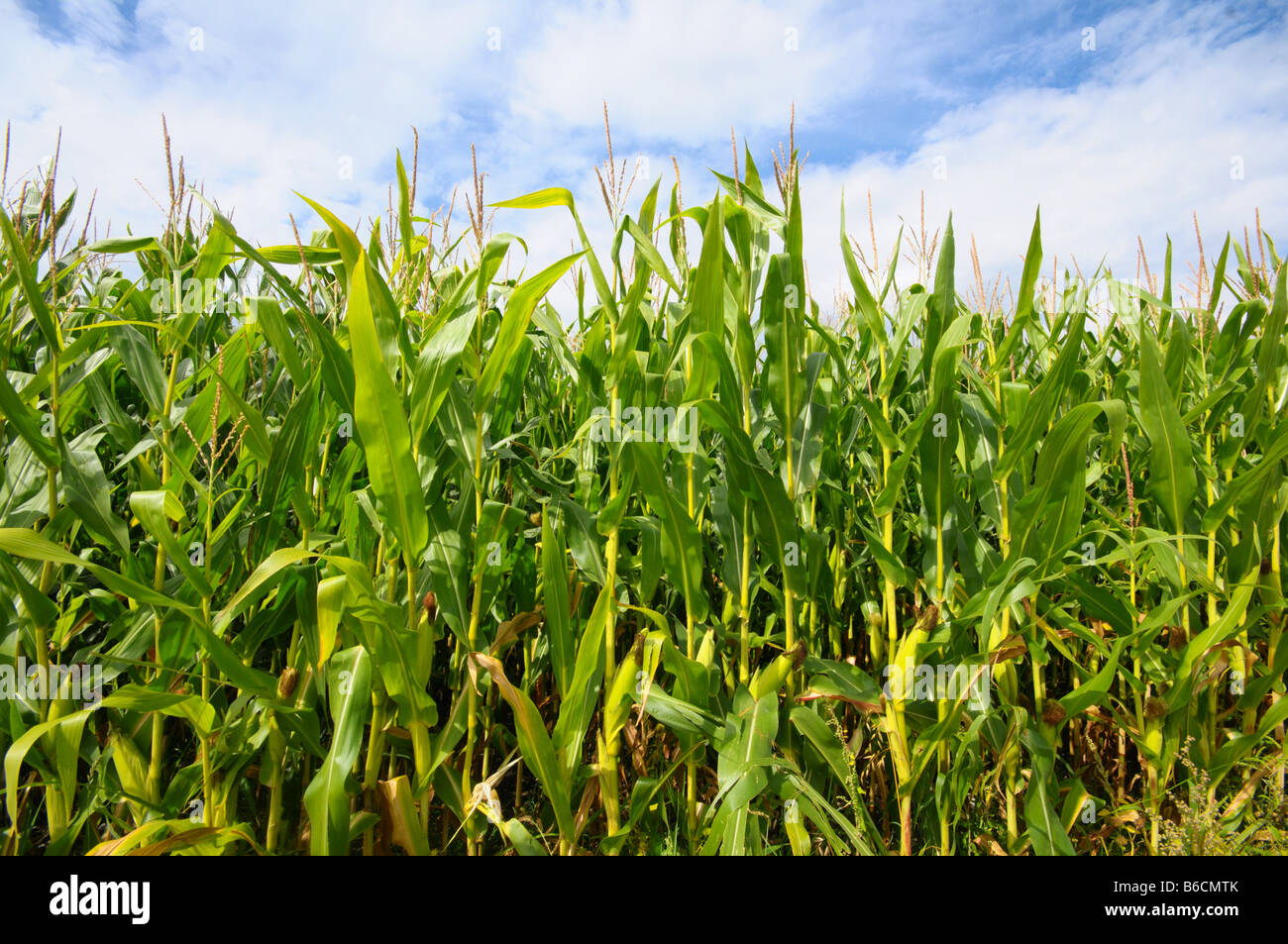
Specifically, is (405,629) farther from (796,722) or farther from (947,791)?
(947,791)

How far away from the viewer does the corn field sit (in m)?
1.41

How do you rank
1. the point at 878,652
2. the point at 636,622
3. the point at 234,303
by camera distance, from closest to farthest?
the point at 878,652
the point at 636,622
the point at 234,303

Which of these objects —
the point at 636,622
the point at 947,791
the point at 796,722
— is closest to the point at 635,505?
the point at 636,622

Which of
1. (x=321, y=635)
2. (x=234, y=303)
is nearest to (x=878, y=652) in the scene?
(x=321, y=635)

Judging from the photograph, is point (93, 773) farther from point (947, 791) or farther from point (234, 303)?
point (947, 791)

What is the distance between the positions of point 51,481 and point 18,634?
14.5 inches

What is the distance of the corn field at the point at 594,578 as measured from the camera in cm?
141

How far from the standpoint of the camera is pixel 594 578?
66.3 inches

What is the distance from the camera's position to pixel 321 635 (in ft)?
4.50

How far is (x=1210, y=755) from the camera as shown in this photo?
5.93ft

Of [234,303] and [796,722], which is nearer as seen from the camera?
[796,722]

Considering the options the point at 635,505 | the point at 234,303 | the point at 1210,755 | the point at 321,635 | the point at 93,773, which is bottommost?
the point at 1210,755

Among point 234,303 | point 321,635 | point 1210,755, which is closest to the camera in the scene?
point 321,635

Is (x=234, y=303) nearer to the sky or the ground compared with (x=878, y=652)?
nearer to the sky
